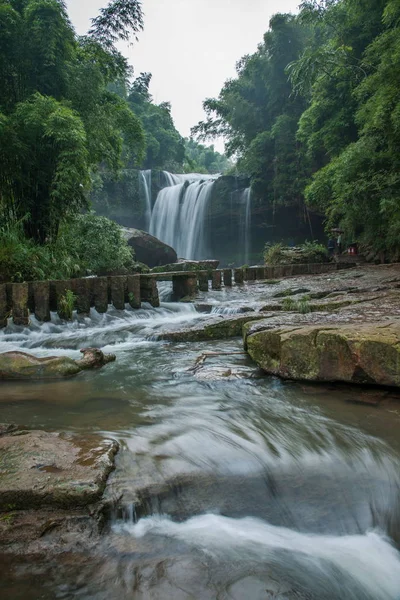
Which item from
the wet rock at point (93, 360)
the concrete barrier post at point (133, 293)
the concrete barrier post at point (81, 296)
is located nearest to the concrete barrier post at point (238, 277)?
the concrete barrier post at point (133, 293)

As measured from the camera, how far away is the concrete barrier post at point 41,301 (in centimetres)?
735

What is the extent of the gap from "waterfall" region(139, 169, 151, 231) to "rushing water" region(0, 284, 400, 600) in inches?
1178

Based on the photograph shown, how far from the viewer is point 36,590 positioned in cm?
158

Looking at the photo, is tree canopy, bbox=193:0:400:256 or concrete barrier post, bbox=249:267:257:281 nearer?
tree canopy, bbox=193:0:400:256

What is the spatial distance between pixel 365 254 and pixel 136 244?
40.2ft

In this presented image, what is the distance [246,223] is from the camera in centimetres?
3014

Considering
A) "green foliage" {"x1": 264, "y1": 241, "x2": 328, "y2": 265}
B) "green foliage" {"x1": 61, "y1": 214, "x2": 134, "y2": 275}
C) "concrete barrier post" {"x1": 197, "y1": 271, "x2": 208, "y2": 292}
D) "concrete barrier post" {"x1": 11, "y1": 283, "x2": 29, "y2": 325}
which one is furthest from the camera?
"green foliage" {"x1": 264, "y1": 241, "x2": 328, "y2": 265}

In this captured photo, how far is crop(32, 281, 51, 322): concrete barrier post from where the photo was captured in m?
7.35

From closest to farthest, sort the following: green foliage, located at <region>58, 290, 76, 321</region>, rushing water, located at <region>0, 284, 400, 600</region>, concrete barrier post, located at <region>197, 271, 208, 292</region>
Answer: rushing water, located at <region>0, 284, 400, 600</region>
green foliage, located at <region>58, 290, 76, 321</region>
concrete barrier post, located at <region>197, 271, 208, 292</region>

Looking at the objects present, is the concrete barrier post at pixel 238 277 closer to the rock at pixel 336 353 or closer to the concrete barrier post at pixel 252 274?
the concrete barrier post at pixel 252 274

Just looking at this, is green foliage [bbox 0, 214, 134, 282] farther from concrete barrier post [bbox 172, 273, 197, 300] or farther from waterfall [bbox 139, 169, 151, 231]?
waterfall [bbox 139, 169, 151, 231]

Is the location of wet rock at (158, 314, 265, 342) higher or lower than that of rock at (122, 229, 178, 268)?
lower

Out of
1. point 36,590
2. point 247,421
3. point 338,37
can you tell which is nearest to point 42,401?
point 247,421

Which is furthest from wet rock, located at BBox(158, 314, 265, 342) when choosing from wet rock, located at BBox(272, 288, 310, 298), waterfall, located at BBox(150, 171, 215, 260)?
waterfall, located at BBox(150, 171, 215, 260)
